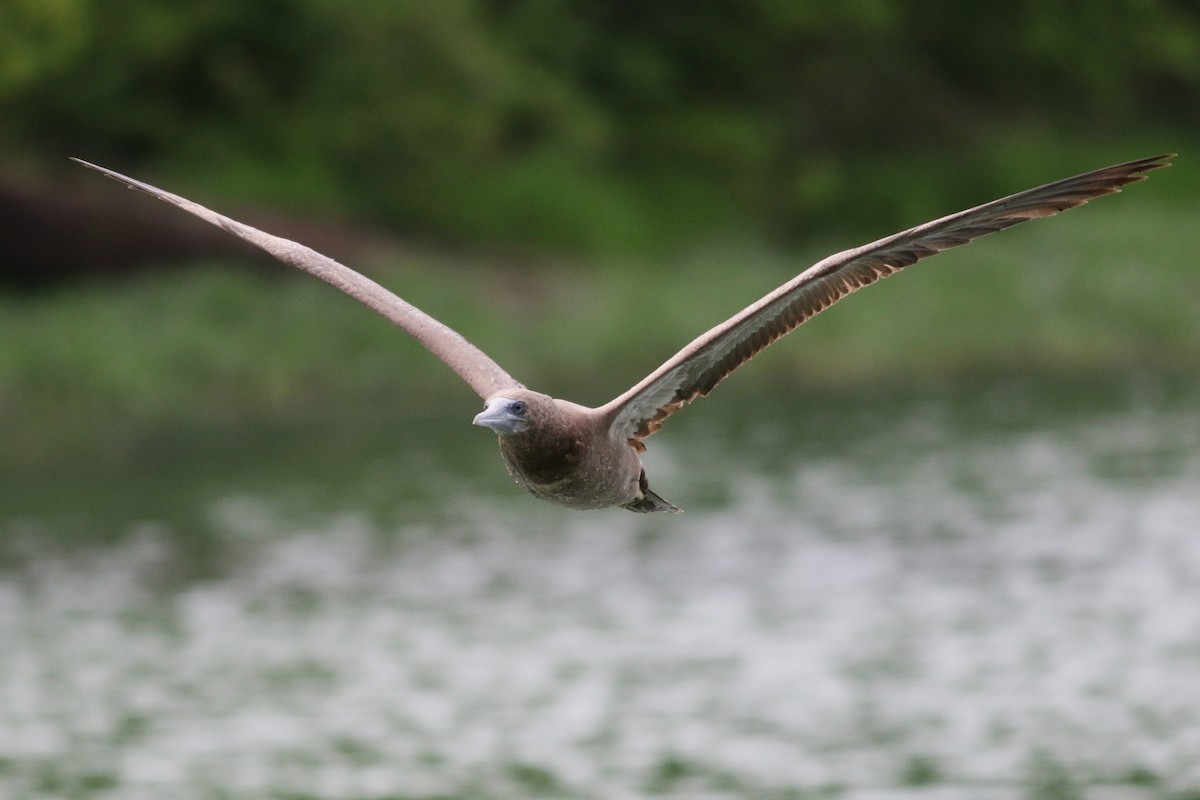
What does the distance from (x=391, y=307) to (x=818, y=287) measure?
5.65 feet

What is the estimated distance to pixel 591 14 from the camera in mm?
41031

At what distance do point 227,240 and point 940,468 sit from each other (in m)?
11.1

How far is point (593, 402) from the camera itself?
963 inches

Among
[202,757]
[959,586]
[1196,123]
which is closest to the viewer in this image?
[202,757]

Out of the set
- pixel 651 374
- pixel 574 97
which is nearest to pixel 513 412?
pixel 651 374

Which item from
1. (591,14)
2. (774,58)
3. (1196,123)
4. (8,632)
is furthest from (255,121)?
(1196,123)

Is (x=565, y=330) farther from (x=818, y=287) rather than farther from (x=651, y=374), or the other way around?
(x=818, y=287)

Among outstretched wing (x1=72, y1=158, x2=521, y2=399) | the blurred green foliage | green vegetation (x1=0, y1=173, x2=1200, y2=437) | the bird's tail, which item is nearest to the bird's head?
outstretched wing (x1=72, y1=158, x2=521, y2=399)

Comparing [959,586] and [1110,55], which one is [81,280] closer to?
[959,586]

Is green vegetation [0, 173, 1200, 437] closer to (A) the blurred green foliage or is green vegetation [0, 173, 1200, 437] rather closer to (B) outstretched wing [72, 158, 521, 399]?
(A) the blurred green foliage

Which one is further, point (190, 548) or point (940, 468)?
point (940, 468)

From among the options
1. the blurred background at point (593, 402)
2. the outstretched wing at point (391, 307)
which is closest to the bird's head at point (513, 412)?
the outstretched wing at point (391, 307)

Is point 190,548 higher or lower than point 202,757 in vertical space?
higher

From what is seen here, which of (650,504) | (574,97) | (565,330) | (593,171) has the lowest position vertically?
(650,504)
